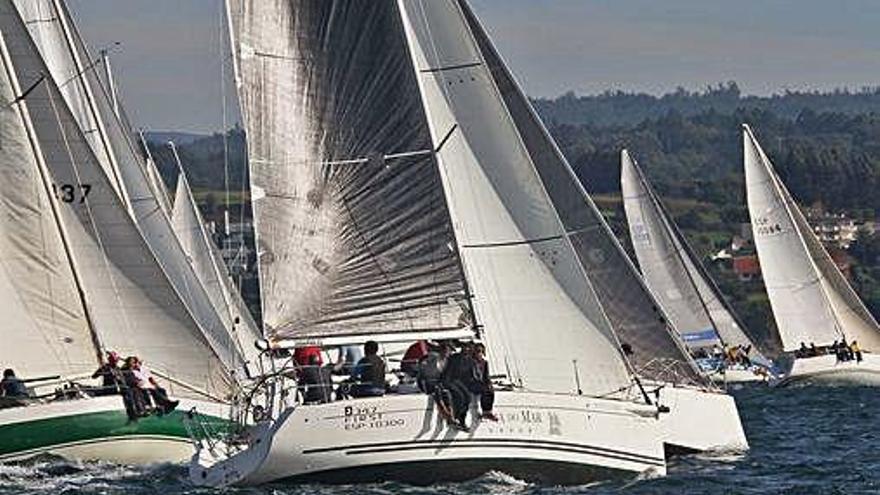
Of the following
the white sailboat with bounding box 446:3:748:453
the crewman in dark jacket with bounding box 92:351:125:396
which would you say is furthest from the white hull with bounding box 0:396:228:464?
the white sailboat with bounding box 446:3:748:453

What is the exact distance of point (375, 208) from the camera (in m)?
26.3

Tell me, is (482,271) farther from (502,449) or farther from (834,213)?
(834,213)

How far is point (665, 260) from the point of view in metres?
67.9

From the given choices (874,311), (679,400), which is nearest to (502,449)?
(679,400)

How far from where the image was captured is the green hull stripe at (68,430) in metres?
28.2

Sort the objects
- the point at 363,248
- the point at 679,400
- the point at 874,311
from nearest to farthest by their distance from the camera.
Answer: the point at 363,248, the point at 679,400, the point at 874,311

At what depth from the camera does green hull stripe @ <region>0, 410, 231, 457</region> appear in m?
28.2

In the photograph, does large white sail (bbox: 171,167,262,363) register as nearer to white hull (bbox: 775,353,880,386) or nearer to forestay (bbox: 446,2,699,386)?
forestay (bbox: 446,2,699,386)

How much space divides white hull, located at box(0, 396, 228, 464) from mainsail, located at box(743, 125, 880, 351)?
34714mm

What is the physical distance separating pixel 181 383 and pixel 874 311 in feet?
296

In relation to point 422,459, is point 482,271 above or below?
above

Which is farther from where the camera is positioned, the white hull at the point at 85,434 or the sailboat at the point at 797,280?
the sailboat at the point at 797,280

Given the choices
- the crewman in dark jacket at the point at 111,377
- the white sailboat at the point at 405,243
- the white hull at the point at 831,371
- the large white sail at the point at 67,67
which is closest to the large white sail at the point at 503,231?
the white sailboat at the point at 405,243

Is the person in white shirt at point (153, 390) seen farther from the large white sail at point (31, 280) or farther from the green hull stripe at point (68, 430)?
the large white sail at point (31, 280)
